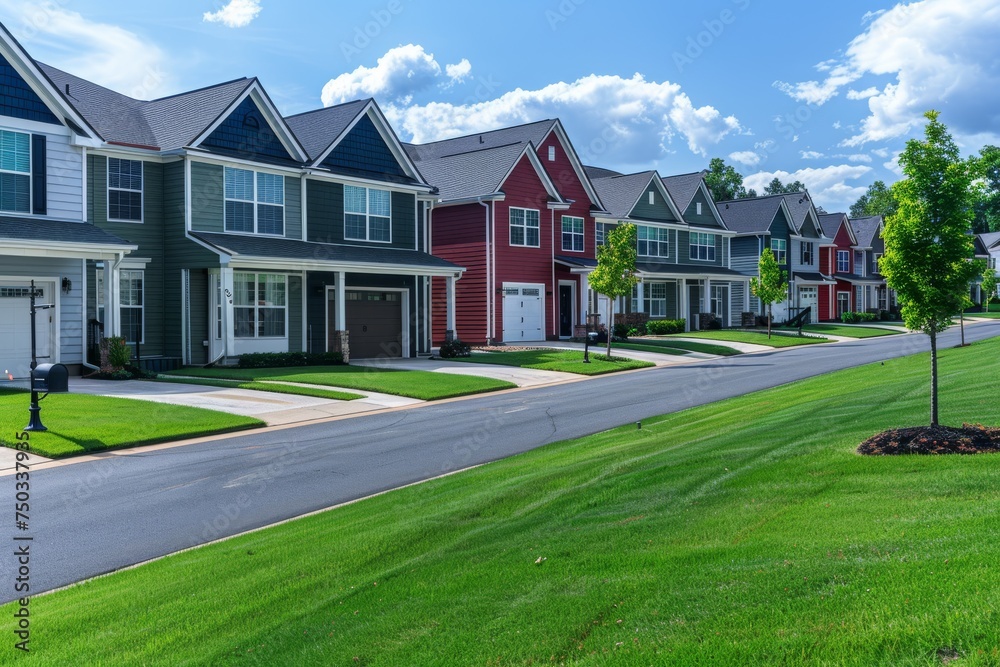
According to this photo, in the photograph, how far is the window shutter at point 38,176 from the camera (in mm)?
23297

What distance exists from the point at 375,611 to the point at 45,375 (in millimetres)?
11618

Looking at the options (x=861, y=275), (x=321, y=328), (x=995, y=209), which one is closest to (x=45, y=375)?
(x=321, y=328)

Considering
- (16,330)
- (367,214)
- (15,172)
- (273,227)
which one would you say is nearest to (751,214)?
(367,214)

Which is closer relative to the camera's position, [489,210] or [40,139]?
[40,139]

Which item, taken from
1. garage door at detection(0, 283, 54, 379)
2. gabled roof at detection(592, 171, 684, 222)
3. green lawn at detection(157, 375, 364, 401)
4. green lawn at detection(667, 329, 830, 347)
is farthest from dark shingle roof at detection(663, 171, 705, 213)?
garage door at detection(0, 283, 54, 379)

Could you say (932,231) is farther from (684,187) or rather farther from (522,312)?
(684,187)

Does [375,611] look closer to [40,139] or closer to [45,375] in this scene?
[45,375]

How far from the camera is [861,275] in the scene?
246ft

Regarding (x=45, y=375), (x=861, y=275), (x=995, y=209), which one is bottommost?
(x=45, y=375)

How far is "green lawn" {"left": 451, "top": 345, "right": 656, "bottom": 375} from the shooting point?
28875mm

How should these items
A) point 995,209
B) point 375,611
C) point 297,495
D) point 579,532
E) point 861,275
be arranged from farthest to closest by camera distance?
point 995,209 → point 861,275 → point 297,495 → point 579,532 → point 375,611

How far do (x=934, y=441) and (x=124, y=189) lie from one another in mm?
24895

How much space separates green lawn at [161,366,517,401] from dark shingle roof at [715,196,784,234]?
4064 cm

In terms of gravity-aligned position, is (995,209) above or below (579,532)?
above
